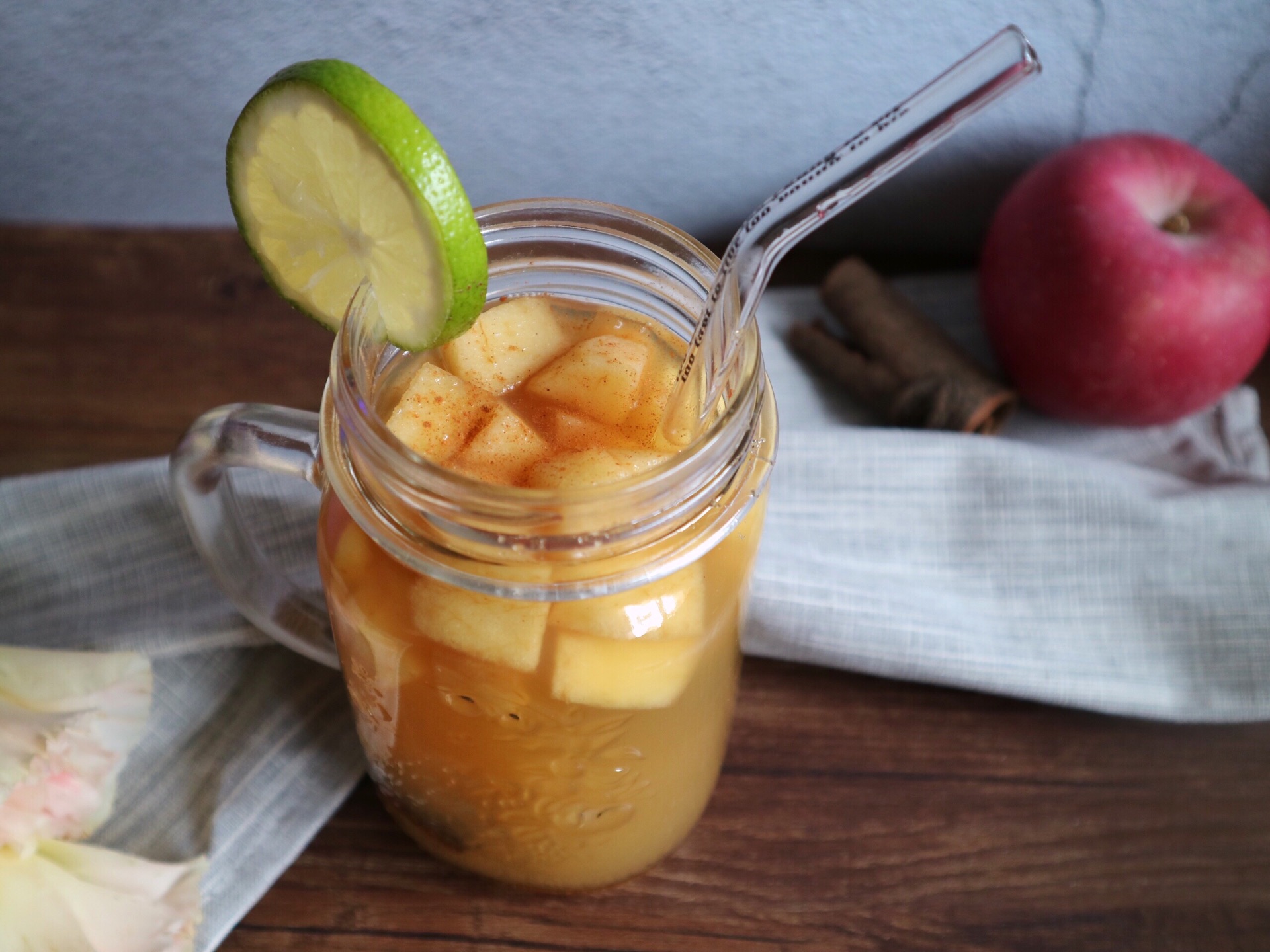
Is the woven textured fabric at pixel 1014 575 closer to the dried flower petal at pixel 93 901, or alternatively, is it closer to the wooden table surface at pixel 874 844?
the wooden table surface at pixel 874 844

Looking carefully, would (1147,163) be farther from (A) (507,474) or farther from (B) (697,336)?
(A) (507,474)

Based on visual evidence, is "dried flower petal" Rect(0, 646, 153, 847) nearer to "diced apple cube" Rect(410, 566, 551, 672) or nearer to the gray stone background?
"diced apple cube" Rect(410, 566, 551, 672)

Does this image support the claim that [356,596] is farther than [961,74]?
Yes

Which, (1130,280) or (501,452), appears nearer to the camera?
(501,452)

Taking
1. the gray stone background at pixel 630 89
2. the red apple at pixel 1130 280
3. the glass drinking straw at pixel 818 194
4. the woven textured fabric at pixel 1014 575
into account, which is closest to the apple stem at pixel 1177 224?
the red apple at pixel 1130 280

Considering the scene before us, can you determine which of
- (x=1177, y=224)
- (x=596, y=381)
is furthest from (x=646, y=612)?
(x=1177, y=224)

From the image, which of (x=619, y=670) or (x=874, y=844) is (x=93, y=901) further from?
(x=874, y=844)

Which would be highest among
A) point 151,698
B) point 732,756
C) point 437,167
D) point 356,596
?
point 437,167

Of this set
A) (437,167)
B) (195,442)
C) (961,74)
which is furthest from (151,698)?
(961,74)
